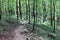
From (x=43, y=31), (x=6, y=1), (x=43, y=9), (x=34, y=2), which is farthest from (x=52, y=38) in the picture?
(x=6, y=1)

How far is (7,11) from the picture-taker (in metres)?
27.4

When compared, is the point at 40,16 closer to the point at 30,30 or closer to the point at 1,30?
the point at 30,30

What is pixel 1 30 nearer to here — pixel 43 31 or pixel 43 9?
pixel 43 31

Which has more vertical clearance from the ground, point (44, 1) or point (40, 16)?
point (44, 1)

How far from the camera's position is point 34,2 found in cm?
2055

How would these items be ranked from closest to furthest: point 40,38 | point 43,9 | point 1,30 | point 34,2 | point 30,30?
point 1,30, point 40,38, point 30,30, point 34,2, point 43,9

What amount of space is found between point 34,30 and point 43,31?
3.50 feet

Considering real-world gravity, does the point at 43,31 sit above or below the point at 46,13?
below

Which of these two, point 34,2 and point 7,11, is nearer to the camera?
point 34,2

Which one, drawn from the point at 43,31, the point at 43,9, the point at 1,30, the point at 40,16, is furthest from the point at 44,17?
the point at 1,30

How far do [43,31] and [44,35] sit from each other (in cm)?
134

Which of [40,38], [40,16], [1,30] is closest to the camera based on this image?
[1,30]

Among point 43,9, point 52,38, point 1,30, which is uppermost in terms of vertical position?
point 43,9

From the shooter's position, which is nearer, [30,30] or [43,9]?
[30,30]
